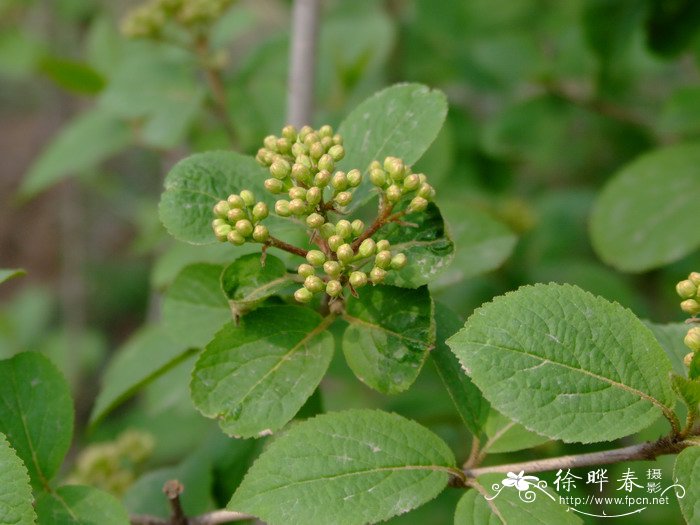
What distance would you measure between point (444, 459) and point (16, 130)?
892cm

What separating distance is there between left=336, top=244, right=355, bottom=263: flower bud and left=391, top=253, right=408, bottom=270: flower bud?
0.07 metres

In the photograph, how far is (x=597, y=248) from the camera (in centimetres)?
218

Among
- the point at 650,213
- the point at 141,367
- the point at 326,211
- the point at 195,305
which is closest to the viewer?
the point at 326,211

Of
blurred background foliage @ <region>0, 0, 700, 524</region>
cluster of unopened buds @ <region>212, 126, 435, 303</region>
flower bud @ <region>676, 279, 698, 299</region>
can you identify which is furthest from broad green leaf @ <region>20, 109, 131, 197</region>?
flower bud @ <region>676, 279, 698, 299</region>

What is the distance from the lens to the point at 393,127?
4.28ft

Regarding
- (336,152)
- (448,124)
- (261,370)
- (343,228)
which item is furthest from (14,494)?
(448,124)

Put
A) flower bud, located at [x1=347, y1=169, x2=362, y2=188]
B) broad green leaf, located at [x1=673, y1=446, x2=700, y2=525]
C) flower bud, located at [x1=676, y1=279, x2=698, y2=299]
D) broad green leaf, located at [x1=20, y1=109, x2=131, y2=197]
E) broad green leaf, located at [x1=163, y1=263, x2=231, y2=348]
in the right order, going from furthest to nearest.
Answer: broad green leaf, located at [x1=20, y1=109, x2=131, y2=197], broad green leaf, located at [x1=163, y1=263, x2=231, y2=348], flower bud, located at [x1=347, y1=169, x2=362, y2=188], flower bud, located at [x1=676, y1=279, x2=698, y2=299], broad green leaf, located at [x1=673, y1=446, x2=700, y2=525]

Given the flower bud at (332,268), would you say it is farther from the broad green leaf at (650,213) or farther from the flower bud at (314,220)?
the broad green leaf at (650,213)

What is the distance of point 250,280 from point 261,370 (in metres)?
0.15

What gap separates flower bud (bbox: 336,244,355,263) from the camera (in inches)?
44.7

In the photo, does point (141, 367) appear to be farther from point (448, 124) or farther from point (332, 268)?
point (448, 124)

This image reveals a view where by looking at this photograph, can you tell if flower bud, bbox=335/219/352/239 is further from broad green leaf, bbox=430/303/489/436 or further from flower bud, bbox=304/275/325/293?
broad green leaf, bbox=430/303/489/436

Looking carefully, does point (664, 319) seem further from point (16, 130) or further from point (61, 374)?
Result: point (16, 130)

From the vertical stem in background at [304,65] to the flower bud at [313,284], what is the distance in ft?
2.99
